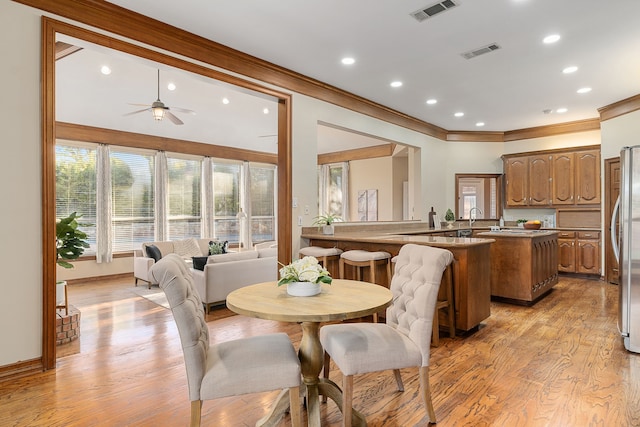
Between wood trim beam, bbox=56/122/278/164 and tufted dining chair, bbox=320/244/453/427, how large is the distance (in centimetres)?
662

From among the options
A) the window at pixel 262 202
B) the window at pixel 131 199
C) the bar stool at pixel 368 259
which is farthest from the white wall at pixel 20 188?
the window at pixel 262 202

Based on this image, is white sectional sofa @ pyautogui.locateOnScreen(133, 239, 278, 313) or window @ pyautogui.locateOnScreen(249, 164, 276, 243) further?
window @ pyautogui.locateOnScreen(249, 164, 276, 243)

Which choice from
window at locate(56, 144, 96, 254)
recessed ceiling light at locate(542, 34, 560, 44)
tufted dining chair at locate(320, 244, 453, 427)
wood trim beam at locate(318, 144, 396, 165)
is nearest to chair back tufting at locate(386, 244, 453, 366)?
tufted dining chair at locate(320, 244, 453, 427)

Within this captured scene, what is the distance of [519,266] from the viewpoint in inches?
180

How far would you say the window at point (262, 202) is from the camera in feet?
31.6

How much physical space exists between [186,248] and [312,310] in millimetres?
6082

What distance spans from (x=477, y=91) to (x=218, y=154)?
5964 mm

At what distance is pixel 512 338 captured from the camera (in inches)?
137

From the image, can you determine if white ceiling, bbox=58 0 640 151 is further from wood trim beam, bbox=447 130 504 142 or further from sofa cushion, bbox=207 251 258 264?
sofa cushion, bbox=207 251 258 264

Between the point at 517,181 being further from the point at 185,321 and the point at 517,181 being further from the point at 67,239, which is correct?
the point at 67,239

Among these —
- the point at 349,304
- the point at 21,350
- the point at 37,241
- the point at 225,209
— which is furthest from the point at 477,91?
the point at 225,209

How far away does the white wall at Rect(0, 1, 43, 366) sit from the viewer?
255cm

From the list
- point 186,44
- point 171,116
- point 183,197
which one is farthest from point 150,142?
point 186,44

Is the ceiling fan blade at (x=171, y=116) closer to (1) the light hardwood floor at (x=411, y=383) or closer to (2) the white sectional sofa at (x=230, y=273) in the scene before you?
(2) the white sectional sofa at (x=230, y=273)
